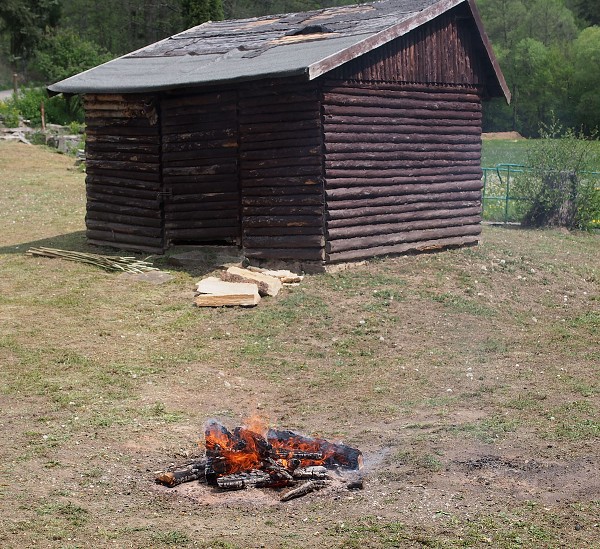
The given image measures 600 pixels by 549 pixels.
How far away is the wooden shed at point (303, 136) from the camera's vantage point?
1509cm

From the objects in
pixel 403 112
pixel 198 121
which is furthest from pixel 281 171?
pixel 403 112

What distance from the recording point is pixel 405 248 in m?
16.4

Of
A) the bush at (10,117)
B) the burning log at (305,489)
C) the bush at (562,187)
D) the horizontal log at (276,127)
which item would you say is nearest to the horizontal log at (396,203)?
the horizontal log at (276,127)

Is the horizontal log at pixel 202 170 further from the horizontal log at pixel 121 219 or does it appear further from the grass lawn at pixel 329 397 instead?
the grass lawn at pixel 329 397

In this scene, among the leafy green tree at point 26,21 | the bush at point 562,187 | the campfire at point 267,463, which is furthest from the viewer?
the leafy green tree at point 26,21

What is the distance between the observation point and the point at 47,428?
879 centimetres

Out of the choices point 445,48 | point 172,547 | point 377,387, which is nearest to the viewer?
point 172,547

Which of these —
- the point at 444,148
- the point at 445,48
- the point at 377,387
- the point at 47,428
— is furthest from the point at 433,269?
the point at 47,428

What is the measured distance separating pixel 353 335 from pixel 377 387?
2068mm

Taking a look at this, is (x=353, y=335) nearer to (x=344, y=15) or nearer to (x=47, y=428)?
(x=47, y=428)

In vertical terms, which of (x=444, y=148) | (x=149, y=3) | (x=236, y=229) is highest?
(x=149, y=3)

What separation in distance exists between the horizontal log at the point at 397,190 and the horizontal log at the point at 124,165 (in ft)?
12.3

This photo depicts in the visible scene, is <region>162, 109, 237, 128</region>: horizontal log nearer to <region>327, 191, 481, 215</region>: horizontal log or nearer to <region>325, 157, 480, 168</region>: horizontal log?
<region>325, 157, 480, 168</region>: horizontal log

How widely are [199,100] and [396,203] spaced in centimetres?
401
